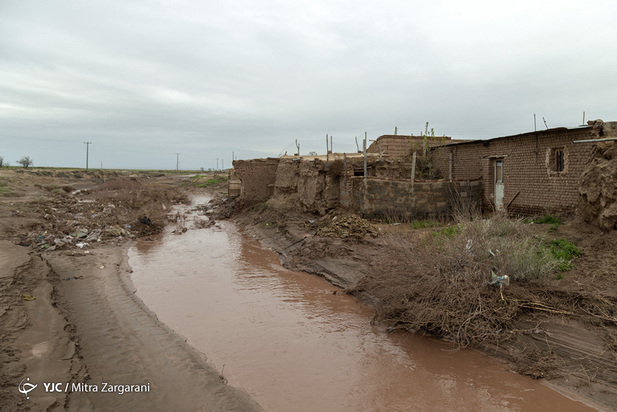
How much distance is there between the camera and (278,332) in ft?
23.6

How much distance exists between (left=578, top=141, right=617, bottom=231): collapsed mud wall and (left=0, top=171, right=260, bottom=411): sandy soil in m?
8.59

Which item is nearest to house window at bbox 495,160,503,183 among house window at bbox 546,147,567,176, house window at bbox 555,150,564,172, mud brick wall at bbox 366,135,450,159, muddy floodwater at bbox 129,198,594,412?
house window at bbox 546,147,567,176

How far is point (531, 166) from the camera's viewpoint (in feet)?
41.1

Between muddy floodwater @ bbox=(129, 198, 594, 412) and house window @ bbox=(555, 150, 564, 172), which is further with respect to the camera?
house window @ bbox=(555, 150, 564, 172)

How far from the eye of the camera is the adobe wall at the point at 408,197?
13719mm

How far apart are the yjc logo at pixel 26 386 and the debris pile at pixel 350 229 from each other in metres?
8.52

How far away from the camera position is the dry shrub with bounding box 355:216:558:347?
5973 millimetres

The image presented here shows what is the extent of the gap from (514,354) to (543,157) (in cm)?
860

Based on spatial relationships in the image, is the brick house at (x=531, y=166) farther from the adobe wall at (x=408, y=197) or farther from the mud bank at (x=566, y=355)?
the mud bank at (x=566, y=355)

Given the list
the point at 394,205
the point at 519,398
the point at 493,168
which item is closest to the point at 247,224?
the point at 394,205

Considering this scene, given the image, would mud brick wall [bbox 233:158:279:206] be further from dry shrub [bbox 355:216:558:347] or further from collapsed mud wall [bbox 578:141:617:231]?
collapsed mud wall [bbox 578:141:617:231]

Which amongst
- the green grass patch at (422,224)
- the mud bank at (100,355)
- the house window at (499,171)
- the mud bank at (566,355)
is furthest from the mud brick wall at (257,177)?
the mud bank at (566,355)

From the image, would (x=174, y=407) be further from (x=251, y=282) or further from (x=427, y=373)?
(x=251, y=282)

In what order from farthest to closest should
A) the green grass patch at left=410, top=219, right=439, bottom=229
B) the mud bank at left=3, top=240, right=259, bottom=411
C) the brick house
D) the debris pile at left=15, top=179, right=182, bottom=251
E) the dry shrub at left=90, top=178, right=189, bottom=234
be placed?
the dry shrub at left=90, top=178, right=189, bottom=234, the debris pile at left=15, top=179, right=182, bottom=251, the green grass patch at left=410, top=219, right=439, bottom=229, the brick house, the mud bank at left=3, top=240, right=259, bottom=411
